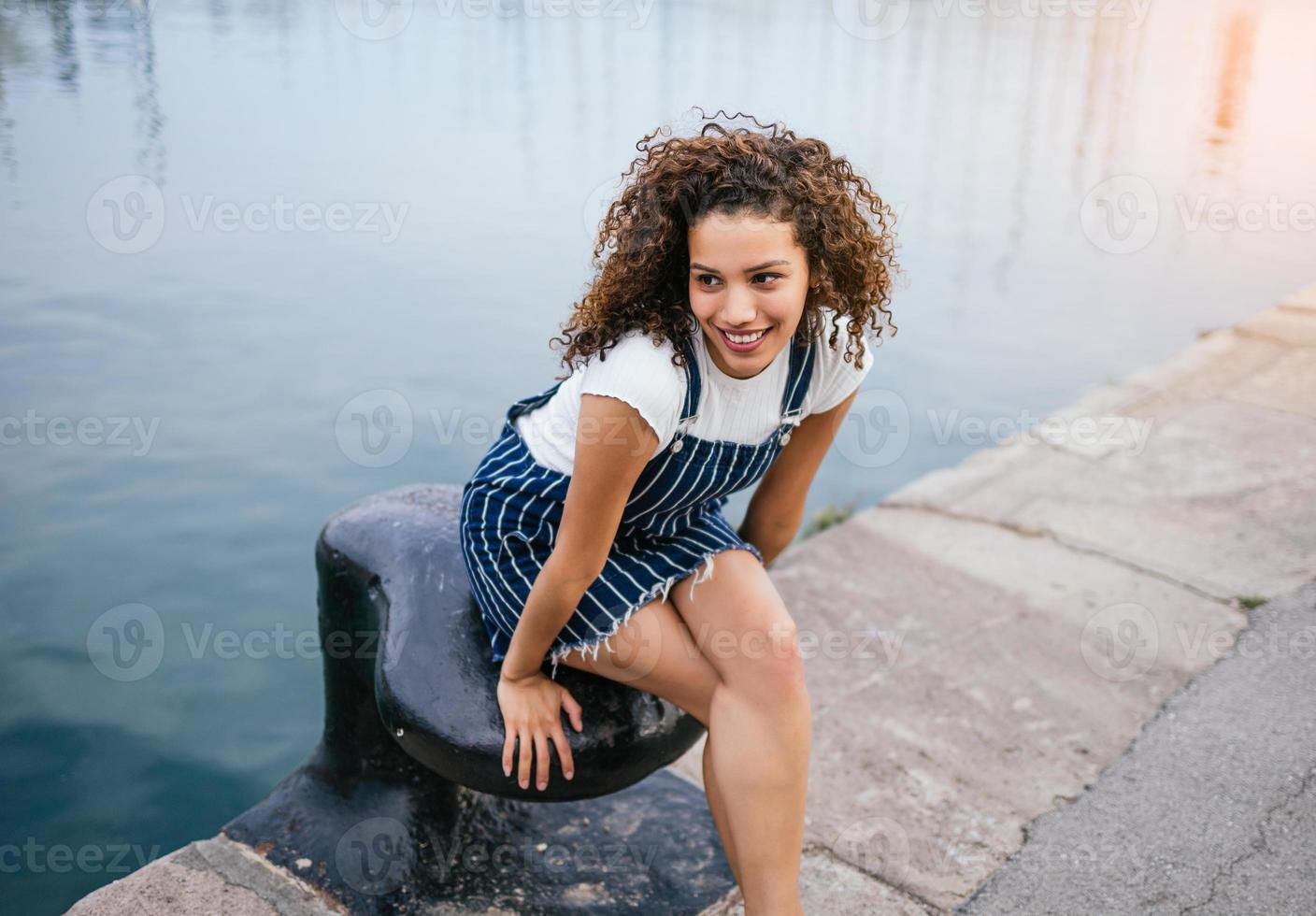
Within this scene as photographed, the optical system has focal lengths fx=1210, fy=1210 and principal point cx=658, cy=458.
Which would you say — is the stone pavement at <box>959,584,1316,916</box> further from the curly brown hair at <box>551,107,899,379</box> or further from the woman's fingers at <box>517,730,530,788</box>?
the curly brown hair at <box>551,107,899,379</box>

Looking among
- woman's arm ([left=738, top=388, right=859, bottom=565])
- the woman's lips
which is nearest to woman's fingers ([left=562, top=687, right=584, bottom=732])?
woman's arm ([left=738, top=388, right=859, bottom=565])

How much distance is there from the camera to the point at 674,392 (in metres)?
2.11

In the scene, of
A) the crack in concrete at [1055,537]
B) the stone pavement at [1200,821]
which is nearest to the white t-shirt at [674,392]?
the stone pavement at [1200,821]

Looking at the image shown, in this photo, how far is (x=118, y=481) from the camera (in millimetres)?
5902

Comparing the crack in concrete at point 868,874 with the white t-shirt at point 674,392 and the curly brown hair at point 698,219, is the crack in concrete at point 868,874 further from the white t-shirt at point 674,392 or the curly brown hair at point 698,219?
the curly brown hair at point 698,219

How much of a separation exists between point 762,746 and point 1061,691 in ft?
5.65

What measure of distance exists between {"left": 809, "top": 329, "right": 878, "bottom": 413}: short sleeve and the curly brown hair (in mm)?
64

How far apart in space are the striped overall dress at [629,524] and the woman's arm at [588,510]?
77mm

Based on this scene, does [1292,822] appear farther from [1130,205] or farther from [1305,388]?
[1130,205]

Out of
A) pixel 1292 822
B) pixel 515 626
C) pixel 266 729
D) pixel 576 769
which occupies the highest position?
pixel 515 626

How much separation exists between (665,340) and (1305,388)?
→ 16.3ft

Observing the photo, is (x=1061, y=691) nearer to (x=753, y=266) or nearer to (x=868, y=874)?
(x=868, y=874)

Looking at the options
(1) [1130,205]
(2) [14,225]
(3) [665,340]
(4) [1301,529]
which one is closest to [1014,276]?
(1) [1130,205]

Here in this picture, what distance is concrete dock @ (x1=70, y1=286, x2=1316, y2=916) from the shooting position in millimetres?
2660
